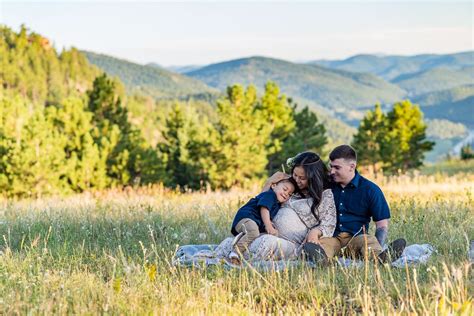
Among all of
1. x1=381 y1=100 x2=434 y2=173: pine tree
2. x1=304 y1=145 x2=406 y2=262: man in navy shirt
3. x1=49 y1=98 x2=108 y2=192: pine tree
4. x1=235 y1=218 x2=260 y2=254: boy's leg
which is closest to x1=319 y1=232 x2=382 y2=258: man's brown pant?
x1=304 y1=145 x2=406 y2=262: man in navy shirt

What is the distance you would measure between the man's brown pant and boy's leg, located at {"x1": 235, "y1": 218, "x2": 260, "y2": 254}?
69cm

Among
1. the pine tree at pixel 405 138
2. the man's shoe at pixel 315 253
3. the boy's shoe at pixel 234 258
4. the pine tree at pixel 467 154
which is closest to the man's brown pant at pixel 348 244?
the man's shoe at pixel 315 253

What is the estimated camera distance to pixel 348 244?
6078 millimetres

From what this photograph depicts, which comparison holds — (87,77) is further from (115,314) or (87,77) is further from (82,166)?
(115,314)

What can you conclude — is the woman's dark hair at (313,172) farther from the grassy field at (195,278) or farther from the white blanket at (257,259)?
the grassy field at (195,278)

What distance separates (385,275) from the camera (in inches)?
194

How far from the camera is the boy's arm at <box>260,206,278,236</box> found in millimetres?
6160

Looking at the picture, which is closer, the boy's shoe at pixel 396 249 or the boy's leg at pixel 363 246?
the boy's shoe at pixel 396 249

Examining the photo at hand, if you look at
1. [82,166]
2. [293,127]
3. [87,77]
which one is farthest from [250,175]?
[87,77]

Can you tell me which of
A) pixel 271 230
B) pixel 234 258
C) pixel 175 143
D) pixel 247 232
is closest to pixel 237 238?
pixel 247 232

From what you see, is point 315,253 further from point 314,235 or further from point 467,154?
point 467,154

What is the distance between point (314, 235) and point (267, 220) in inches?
20.3

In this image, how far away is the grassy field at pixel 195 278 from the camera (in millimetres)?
4094

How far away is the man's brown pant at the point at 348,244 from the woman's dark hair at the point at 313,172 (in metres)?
0.37
